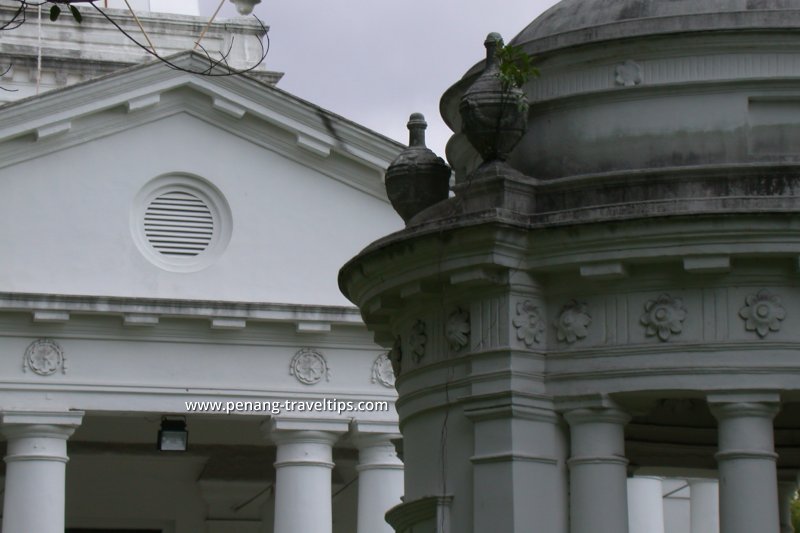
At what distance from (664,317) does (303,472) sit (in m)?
17.6

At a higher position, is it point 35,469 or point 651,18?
point 35,469

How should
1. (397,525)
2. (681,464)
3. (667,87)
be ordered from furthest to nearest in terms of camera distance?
1. (681,464)
2. (397,525)
3. (667,87)

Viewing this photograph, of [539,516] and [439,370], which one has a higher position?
[439,370]

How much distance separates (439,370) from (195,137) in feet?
59.3

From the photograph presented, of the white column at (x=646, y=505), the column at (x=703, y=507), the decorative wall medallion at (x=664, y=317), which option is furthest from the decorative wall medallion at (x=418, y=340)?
the column at (x=703, y=507)

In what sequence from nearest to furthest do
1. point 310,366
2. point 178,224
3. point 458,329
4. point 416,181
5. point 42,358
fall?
1. point 458,329
2. point 416,181
3. point 42,358
4. point 310,366
5. point 178,224

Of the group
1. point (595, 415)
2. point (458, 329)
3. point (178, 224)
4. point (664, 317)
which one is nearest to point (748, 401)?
point (664, 317)

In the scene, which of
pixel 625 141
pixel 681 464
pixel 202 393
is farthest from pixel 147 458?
→ pixel 625 141

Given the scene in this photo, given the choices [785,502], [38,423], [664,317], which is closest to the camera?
[664,317]

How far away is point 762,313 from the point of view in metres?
11.4

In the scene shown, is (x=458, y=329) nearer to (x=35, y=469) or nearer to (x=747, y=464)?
(x=747, y=464)

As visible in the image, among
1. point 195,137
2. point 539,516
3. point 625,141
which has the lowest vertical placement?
point 539,516

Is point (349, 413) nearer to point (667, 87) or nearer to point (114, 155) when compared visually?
point (114, 155)

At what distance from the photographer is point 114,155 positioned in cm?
2945
